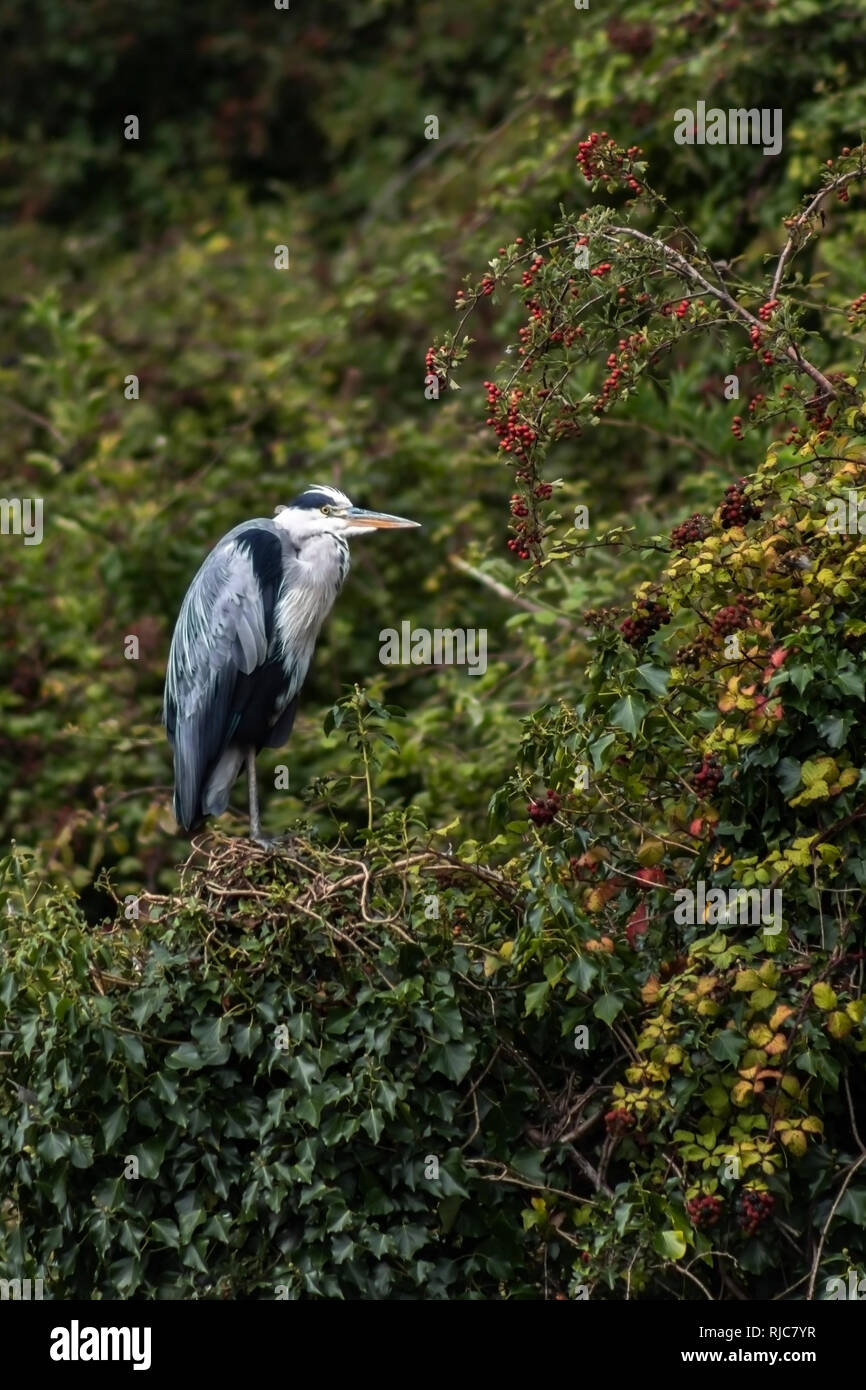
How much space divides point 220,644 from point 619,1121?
78.6 inches

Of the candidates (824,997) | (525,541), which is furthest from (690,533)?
(824,997)

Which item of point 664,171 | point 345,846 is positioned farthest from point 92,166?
point 345,846

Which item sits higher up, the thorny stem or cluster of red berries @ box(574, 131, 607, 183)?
cluster of red berries @ box(574, 131, 607, 183)

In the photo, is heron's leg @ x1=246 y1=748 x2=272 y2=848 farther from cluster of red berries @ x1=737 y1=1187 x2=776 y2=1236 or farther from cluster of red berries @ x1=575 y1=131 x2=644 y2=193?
cluster of red berries @ x1=575 y1=131 x2=644 y2=193

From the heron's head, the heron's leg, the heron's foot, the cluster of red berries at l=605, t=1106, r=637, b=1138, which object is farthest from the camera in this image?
the heron's head

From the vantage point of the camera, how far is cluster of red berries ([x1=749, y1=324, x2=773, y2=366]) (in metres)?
4.49

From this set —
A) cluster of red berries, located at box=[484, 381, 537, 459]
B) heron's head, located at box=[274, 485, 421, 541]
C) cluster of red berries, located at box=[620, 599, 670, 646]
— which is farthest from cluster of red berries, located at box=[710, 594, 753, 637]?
heron's head, located at box=[274, 485, 421, 541]

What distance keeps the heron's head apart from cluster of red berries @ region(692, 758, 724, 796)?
1609 millimetres

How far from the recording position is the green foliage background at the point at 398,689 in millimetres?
4422

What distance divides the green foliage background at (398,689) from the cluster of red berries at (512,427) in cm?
29

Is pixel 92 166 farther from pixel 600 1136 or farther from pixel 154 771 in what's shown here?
pixel 600 1136

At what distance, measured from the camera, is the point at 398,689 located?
27.5ft

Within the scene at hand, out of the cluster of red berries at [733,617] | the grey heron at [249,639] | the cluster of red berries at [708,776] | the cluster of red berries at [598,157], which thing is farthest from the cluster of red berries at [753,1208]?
the cluster of red berries at [598,157]

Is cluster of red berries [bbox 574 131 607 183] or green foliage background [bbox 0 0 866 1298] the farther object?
cluster of red berries [bbox 574 131 607 183]
